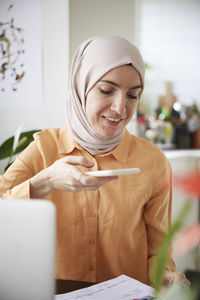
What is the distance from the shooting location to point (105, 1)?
2.00m

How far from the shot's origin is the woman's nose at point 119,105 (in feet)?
3.63

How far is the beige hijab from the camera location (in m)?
1.15

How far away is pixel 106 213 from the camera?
1.21 meters

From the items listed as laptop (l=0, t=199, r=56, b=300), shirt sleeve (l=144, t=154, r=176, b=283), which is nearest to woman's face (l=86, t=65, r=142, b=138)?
shirt sleeve (l=144, t=154, r=176, b=283)

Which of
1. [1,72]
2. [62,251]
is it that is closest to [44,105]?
[1,72]

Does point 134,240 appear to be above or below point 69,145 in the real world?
below

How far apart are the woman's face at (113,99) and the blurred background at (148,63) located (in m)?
0.82

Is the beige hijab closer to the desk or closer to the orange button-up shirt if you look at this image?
the orange button-up shirt

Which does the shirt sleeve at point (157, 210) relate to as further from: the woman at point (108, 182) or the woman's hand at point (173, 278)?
the woman's hand at point (173, 278)

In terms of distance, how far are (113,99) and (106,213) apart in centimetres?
39

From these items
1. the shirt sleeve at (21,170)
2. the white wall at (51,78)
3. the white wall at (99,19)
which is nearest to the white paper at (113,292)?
the shirt sleeve at (21,170)

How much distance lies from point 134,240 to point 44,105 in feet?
3.47

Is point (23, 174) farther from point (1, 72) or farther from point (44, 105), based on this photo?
point (1, 72)

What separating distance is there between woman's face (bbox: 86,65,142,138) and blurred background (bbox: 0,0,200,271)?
2.69ft
